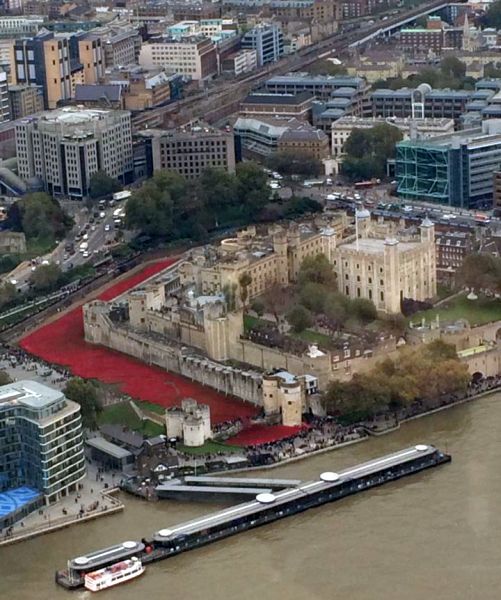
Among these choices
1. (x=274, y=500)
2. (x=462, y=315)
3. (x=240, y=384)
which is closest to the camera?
(x=274, y=500)

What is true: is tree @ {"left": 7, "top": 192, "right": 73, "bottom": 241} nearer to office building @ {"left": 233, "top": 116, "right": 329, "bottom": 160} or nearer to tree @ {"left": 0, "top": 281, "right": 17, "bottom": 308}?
tree @ {"left": 0, "top": 281, "right": 17, "bottom": 308}

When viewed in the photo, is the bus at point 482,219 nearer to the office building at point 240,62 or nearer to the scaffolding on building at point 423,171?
the scaffolding on building at point 423,171

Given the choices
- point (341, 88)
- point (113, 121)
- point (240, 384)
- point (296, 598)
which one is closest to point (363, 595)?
point (296, 598)

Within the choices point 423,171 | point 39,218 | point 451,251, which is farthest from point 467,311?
point 39,218

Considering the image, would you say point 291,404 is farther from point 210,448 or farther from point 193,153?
point 193,153

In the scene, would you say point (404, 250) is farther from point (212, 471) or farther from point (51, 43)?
point (51, 43)

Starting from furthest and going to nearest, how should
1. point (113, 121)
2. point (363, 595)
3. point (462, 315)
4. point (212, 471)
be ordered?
point (113, 121), point (462, 315), point (212, 471), point (363, 595)
